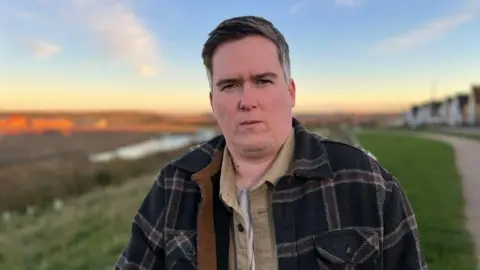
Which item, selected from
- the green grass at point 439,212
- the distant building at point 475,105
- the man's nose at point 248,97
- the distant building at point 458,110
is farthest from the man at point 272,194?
the distant building at point 458,110

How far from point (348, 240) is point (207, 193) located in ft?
1.58

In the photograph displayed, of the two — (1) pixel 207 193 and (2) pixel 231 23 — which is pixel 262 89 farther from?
(1) pixel 207 193

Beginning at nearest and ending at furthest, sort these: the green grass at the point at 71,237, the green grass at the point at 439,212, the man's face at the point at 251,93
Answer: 1. the man's face at the point at 251,93
2. the green grass at the point at 439,212
3. the green grass at the point at 71,237

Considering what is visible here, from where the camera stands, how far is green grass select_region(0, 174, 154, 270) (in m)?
7.74

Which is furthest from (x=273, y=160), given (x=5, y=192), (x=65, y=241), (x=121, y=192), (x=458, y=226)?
(x=5, y=192)

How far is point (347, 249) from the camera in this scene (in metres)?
1.65

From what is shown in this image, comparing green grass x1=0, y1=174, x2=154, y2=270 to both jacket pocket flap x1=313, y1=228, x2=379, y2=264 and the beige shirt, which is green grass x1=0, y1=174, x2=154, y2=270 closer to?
the beige shirt

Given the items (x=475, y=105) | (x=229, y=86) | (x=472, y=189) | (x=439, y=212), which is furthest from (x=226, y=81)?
(x=475, y=105)

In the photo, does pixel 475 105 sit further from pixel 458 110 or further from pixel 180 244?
pixel 180 244

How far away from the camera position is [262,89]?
5.43 feet

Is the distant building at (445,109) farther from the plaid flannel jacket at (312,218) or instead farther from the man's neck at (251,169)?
the man's neck at (251,169)

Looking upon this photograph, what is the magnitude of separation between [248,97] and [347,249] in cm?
56

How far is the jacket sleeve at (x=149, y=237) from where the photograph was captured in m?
1.85

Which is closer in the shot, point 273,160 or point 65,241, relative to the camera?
point 273,160
